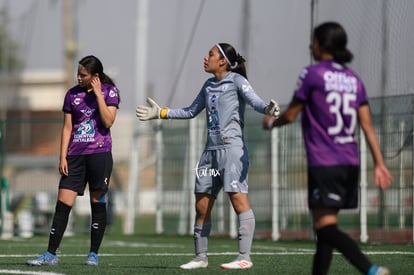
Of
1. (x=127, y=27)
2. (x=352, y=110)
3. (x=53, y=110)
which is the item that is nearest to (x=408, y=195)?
(x=352, y=110)

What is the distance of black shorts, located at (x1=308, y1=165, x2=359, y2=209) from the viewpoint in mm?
6676

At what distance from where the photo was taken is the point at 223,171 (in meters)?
8.64

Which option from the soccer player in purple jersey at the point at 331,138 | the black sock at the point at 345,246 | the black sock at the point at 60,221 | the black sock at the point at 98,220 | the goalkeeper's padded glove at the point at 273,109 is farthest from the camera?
the black sock at the point at 98,220

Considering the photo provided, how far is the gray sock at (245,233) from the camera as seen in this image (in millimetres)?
8680

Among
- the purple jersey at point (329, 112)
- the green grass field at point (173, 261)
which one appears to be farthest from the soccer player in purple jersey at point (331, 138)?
the green grass field at point (173, 261)

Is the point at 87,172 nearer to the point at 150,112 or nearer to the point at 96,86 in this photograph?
the point at 96,86

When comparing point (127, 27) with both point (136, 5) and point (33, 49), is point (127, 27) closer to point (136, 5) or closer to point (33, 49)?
point (136, 5)

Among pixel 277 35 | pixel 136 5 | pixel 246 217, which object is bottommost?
pixel 246 217

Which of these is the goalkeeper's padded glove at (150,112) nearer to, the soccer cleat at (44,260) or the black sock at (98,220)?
the black sock at (98,220)

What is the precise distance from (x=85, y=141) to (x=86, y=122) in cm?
16

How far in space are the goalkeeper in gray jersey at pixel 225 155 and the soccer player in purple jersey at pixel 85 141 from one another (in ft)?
1.98

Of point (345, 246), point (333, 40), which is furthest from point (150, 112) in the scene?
point (345, 246)

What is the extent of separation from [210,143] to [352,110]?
2.19 meters

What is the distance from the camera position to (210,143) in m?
8.81
